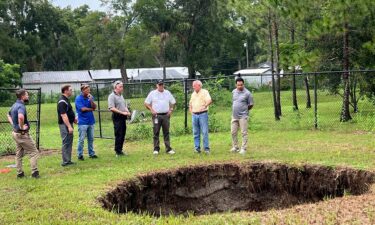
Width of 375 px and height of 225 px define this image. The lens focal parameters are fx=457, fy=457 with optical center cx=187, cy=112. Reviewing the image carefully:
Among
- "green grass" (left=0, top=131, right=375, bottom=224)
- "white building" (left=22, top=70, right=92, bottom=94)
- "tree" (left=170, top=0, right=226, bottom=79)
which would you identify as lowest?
"green grass" (left=0, top=131, right=375, bottom=224)

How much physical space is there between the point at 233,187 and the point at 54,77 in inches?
2157

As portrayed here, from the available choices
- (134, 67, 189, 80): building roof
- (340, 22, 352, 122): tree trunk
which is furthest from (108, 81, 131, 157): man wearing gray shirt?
(134, 67, 189, 80): building roof

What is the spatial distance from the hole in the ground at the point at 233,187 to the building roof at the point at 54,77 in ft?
171

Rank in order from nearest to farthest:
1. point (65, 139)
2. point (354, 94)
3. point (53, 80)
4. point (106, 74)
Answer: point (65, 139), point (354, 94), point (53, 80), point (106, 74)

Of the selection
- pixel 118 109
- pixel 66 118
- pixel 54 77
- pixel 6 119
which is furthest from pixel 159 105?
pixel 54 77

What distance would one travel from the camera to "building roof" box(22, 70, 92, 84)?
5944 centimetres

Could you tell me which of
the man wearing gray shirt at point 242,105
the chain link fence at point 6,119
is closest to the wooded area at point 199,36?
the chain link fence at point 6,119

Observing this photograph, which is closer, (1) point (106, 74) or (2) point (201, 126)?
(2) point (201, 126)

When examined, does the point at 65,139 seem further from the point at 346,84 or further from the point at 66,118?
the point at 346,84

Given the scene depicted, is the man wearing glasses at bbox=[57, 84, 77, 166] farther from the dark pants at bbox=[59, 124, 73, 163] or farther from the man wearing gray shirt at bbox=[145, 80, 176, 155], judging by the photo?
the man wearing gray shirt at bbox=[145, 80, 176, 155]

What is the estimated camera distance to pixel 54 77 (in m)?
60.5

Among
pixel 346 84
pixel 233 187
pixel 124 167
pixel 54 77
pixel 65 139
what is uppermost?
pixel 54 77

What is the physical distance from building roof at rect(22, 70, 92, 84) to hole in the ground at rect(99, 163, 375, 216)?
52.2 m

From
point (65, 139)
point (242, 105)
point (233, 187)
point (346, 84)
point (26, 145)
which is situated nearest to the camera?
point (26, 145)
